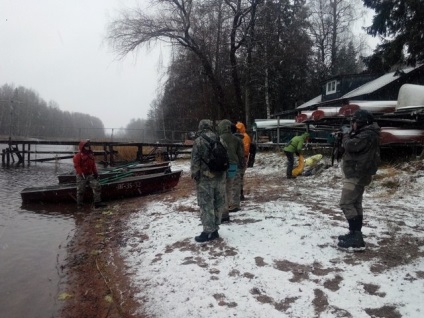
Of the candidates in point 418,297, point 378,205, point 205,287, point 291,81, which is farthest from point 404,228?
point 291,81

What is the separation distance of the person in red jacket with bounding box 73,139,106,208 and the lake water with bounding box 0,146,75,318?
0.69m

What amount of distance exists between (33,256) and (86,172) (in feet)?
13.2

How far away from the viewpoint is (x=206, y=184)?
5402 millimetres

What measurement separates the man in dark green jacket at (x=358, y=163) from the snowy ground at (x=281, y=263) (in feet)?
1.57

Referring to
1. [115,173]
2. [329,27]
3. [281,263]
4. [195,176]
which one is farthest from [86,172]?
[329,27]

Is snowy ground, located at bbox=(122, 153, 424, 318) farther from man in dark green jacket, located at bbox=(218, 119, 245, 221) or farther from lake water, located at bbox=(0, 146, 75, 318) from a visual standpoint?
lake water, located at bbox=(0, 146, 75, 318)

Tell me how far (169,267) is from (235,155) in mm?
2568

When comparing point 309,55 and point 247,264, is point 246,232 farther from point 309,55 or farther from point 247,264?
point 309,55

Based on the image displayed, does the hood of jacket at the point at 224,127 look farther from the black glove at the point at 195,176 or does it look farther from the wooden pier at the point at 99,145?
the wooden pier at the point at 99,145

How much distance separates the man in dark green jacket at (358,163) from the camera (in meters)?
4.72

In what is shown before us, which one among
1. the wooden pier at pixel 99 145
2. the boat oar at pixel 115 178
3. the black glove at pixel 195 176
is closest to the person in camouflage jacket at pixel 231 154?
the black glove at pixel 195 176

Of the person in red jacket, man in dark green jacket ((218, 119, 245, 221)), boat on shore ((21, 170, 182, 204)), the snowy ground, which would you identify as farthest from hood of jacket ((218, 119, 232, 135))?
boat on shore ((21, 170, 182, 204))

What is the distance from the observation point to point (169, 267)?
4.88 meters

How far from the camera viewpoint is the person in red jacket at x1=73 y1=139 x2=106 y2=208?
9.84 meters
